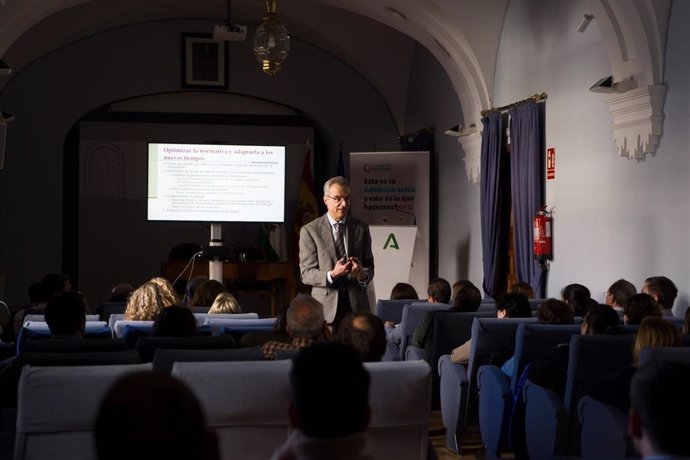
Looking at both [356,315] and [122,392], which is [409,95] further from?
[122,392]

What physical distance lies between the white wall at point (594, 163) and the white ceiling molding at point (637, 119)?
7 centimetres

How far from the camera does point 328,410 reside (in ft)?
5.74

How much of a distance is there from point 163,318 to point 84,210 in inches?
401

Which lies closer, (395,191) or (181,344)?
(181,344)

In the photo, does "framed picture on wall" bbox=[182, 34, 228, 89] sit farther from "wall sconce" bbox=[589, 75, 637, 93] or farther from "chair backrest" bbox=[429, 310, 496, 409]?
"chair backrest" bbox=[429, 310, 496, 409]

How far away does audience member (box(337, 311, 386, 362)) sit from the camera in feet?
11.1

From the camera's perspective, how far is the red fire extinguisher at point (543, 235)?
8.71 meters

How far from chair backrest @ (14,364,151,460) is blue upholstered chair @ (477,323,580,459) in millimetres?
→ 2284

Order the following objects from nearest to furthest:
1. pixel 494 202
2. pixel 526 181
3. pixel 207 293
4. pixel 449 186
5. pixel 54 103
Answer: pixel 207 293, pixel 526 181, pixel 494 202, pixel 449 186, pixel 54 103

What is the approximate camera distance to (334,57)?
1408cm

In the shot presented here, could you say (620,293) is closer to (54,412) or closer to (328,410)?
(54,412)

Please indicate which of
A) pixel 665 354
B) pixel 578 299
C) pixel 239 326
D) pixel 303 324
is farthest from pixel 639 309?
pixel 239 326

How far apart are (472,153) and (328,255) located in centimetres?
607

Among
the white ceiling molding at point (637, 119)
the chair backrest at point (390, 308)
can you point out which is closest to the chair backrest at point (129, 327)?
the chair backrest at point (390, 308)
